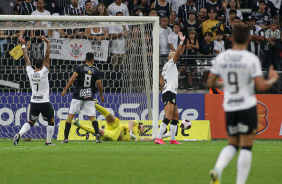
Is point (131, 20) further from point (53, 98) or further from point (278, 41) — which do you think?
point (278, 41)

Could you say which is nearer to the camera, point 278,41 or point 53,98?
point 53,98

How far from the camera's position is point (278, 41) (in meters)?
19.6

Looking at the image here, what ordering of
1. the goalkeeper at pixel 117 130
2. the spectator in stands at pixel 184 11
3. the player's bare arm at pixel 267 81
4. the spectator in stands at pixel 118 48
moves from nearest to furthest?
the player's bare arm at pixel 267 81 → the goalkeeper at pixel 117 130 → the spectator in stands at pixel 118 48 → the spectator in stands at pixel 184 11

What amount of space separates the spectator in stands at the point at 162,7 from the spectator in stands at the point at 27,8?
13.1 ft

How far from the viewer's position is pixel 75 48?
17516 millimetres

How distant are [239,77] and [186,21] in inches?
532

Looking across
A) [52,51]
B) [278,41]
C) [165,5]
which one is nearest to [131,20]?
[52,51]

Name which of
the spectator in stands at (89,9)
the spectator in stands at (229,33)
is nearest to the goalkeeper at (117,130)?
the spectator in stands at (89,9)

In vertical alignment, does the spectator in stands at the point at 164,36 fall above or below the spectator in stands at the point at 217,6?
below

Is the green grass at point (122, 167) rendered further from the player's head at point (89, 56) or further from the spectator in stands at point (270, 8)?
the spectator in stands at point (270, 8)

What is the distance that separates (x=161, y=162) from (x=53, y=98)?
8.48 metres

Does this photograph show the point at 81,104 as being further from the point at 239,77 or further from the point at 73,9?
the point at 239,77

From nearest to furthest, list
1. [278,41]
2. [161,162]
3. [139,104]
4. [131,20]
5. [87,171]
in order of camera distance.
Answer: [87,171] → [161,162] → [131,20] → [139,104] → [278,41]

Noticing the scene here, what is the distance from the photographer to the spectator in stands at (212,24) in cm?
1966
